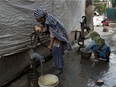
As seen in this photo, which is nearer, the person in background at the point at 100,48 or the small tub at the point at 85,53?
the person in background at the point at 100,48

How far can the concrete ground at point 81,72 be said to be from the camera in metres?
5.43

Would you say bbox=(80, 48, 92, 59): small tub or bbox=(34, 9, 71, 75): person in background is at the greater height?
bbox=(34, 9, 71, 75): person in background

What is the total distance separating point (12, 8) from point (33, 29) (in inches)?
36.0

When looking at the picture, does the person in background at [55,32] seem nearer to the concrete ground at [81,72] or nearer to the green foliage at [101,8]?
the concrete ground at [81,72]

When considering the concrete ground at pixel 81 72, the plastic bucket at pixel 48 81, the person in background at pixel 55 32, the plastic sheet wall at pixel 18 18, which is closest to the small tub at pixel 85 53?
the concrete ground at pixel 81 72

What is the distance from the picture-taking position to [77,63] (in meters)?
6.89

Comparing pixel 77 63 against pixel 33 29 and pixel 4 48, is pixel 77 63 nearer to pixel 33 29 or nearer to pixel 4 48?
pixel 33 29

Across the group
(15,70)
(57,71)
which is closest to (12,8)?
(15,70)

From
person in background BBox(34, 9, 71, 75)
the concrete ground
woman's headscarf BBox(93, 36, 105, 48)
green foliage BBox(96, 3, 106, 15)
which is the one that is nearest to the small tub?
the concrete ground

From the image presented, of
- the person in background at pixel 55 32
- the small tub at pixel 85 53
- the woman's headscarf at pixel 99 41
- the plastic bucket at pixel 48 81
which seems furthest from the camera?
the small tub at pixel 85 53

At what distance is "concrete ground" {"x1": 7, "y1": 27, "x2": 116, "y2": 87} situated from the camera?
5.43 metres

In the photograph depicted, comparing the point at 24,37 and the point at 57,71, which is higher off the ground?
the point at 24,37

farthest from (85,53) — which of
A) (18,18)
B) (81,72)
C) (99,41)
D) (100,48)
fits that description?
(18,18)

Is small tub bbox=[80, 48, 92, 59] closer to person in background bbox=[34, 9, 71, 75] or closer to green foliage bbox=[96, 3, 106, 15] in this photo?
person in background bbox=[34, 9, 71, 75]
